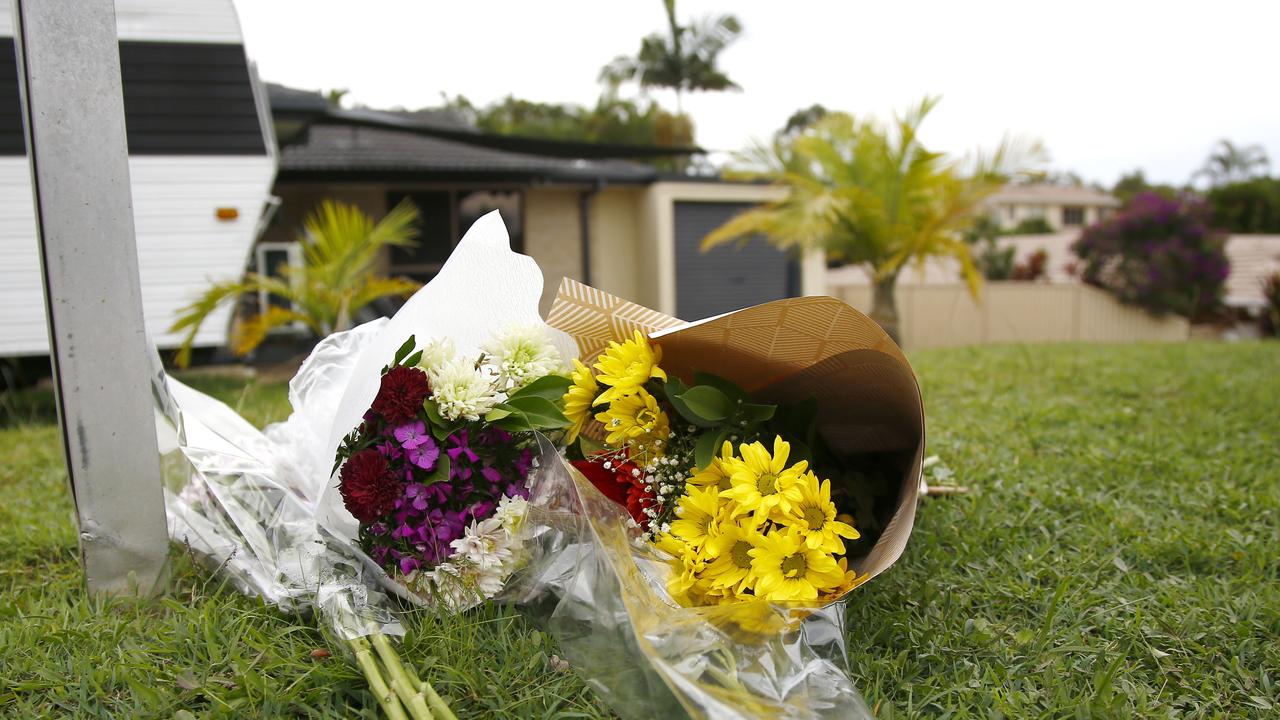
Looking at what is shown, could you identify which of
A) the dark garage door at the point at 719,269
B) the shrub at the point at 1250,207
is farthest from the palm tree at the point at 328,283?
the shrub at the point at 1250,207

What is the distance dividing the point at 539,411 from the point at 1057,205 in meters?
58.5

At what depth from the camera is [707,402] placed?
1.75 m

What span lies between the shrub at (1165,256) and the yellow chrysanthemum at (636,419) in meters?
17.0

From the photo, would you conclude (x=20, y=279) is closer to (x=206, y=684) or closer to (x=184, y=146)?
(x=184, y=146)

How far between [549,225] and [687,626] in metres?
13.8

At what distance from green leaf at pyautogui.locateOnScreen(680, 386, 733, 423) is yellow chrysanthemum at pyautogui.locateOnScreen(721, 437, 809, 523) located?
12 centimetres

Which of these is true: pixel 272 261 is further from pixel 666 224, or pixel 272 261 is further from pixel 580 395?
pixel 580 395

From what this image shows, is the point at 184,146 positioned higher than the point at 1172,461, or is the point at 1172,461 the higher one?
the point at 184,146

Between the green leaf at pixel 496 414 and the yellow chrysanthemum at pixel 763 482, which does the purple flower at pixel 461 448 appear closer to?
the green leaf at pixel 496 414

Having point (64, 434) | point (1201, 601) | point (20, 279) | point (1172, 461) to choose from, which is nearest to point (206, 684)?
point (64, 434)

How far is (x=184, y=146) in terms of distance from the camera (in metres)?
6.06

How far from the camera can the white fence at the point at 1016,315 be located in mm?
16531

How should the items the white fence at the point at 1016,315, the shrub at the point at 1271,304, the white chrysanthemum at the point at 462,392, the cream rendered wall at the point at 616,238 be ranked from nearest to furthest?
the white chrysanthemum at the point at 462,392 → the cream rendered wall at the point at 616,238 → the shrub at the point at 1271,304 → the white fence at the point at 1016,315

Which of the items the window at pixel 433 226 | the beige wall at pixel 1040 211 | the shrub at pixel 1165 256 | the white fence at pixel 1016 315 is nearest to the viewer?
the window at pixel 433 226
